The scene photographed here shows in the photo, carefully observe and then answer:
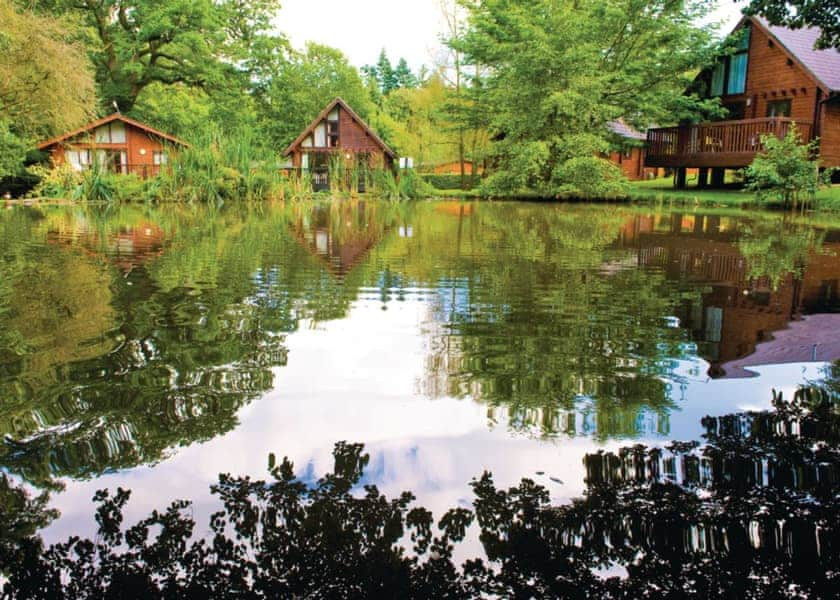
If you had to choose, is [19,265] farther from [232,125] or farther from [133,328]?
[232,125]

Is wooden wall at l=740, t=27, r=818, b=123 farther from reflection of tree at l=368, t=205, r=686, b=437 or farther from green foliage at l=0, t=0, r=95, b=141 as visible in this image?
green foliage at l=0, t=0, r=95, b=141

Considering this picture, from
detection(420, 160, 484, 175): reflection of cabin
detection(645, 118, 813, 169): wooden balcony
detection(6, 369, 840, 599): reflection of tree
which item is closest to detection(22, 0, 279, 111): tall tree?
detection(420, 160, 484, 175): reflection of cabin

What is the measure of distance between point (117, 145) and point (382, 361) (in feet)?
127

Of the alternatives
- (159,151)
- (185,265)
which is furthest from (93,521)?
(159,151)

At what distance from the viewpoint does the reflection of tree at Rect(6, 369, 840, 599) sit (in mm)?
2186

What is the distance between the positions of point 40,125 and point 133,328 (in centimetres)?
2643

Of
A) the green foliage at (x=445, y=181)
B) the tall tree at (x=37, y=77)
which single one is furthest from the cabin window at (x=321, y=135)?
the tall tree at (x=37, y=77)

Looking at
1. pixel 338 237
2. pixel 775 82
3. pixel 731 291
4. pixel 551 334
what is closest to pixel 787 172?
pixel 775 82

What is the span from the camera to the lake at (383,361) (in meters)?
3.09

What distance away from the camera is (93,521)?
2.55 m

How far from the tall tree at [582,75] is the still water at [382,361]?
1792 cm

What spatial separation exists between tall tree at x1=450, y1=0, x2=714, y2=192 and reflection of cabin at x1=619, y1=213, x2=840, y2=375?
49.1 feet

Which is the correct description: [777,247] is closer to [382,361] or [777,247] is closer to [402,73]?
[382,361]

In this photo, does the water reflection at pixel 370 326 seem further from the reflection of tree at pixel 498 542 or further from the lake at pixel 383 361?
the reflection of tree at pixel 498 542
